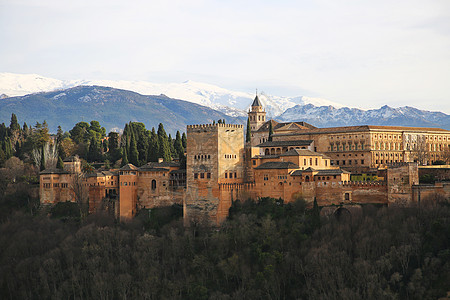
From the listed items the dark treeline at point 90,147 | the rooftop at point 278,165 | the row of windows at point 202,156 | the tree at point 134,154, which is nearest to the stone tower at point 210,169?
the row of windows at point 202,156

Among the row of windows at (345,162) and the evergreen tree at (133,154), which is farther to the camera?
the evergreen tree at (133,154)

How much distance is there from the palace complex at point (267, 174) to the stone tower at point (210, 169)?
10 centimetres

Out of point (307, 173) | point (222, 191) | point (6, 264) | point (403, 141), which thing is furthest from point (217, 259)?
point (403, 141)

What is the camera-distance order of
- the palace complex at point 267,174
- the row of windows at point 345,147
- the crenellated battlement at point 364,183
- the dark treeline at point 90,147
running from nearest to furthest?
the crenellated battlement at point 364,183 → the palace complex at point 267,174 → the row of windows at point 345,147 → the dark treeline at point 90,147

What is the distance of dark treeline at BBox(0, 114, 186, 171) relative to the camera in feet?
277

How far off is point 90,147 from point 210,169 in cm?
3715

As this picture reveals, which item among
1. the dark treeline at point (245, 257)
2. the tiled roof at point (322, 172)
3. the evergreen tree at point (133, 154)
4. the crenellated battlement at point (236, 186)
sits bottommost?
the dark treeline at point (245, 257)

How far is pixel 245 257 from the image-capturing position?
57.2 m

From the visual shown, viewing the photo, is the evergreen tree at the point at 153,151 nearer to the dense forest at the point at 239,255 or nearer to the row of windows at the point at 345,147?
the dense forest at the point at 239,255

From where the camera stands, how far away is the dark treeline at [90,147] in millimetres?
84562

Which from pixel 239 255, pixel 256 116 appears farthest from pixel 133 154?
pixel 256 116

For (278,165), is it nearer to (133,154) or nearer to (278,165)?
(278,165)

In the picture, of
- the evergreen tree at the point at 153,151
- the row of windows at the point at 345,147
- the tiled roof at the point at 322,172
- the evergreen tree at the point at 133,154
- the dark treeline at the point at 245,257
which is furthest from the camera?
the evergreen tree at the point at 133,154

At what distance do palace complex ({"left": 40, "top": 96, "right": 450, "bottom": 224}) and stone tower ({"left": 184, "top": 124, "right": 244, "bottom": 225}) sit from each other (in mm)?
100
